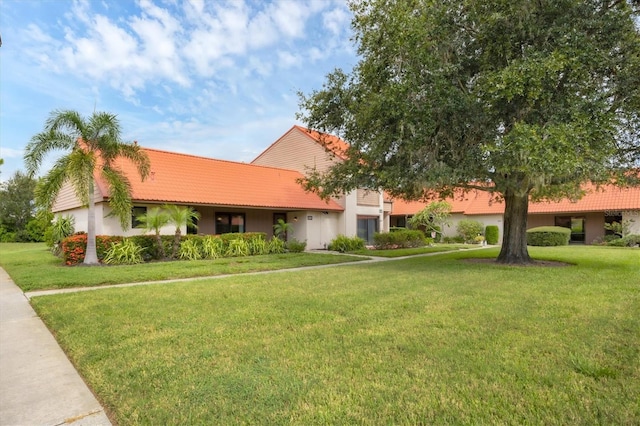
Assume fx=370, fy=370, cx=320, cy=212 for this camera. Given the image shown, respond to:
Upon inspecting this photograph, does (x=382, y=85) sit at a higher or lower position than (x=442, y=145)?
higher

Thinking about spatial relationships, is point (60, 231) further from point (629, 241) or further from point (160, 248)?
point (629, 241)

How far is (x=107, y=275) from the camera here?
1057 centimetres

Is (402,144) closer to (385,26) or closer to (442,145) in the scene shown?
(442,145)

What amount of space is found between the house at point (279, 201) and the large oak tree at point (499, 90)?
13.5 ft

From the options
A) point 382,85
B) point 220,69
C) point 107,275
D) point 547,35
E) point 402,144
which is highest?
point 220,69

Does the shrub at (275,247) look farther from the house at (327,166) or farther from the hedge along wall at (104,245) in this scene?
the house at (327,166)

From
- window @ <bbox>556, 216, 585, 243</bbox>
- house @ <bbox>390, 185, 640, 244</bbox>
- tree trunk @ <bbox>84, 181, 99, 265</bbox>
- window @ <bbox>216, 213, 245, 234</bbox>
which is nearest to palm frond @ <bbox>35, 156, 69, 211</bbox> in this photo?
tree trunk @ <bbox>84, 181, 99, 265</bbox>

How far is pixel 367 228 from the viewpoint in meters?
24.9

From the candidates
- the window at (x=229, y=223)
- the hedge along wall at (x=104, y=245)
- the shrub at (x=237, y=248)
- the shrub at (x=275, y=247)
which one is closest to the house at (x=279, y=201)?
the window at (x=229, y=223)

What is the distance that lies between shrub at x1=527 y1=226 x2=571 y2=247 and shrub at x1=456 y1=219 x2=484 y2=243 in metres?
3.79

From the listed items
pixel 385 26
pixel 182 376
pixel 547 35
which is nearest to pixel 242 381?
pixel 182 376

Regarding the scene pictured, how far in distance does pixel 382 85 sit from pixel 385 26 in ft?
5.23

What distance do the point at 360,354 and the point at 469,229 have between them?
26174 millimetres

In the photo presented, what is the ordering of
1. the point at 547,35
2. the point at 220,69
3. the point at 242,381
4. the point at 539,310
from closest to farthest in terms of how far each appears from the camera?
the point at 242,381
the point at 539,310
the point at 547,35
the point at 220,69
